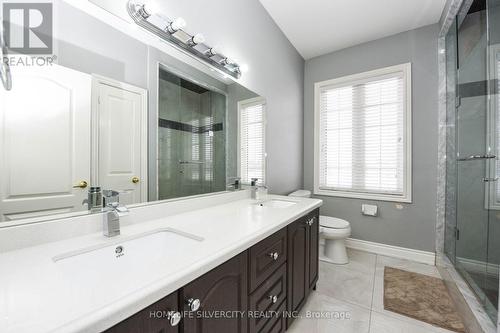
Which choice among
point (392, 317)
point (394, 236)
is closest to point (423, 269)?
point (394, 236)

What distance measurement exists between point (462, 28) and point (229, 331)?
3005mm

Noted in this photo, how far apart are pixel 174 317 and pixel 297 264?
96 centimetres

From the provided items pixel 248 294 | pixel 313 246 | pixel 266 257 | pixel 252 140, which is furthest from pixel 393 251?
pixel 248 294

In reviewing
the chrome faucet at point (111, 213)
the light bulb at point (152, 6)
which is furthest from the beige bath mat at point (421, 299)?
the light bulb at point (152, 6)

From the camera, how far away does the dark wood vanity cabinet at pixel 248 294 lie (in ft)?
1.86

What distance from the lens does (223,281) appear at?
29.9 inches

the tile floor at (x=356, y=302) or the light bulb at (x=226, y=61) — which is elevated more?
the light bulb at (x=226, y=61)

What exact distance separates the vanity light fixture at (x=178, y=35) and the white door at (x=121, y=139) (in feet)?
1.16

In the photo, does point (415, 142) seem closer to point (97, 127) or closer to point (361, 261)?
point (361, 261)

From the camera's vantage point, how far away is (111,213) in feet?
2.80

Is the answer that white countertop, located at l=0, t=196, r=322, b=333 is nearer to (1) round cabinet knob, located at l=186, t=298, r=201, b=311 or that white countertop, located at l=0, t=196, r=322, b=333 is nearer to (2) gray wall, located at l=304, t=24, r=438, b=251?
(1) round cabinet knob, located at l=186, t=298, r=201, b=311

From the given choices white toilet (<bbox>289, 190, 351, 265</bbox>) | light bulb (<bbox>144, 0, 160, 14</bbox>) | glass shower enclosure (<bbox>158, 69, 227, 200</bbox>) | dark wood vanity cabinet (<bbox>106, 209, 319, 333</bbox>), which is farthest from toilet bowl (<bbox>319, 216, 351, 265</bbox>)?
light bulb (<bbox>144, 0, 160, 14</bbox>)

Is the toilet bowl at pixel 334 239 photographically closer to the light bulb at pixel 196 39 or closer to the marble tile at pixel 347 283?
the marble tile at pixel 347 283

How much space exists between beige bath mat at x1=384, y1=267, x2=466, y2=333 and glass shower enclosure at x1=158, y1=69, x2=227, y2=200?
165 centimetres
